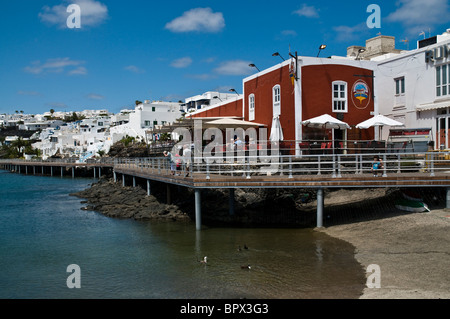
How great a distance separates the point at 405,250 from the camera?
1184 cm

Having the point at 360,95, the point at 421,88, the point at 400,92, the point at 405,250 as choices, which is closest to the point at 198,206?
the point at 405,250

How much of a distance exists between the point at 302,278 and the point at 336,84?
15.0 meters

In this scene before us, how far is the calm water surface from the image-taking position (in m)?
10.2

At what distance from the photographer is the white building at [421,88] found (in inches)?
816

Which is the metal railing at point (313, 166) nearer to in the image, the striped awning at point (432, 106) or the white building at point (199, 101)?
the striped awning at point (432, 106)

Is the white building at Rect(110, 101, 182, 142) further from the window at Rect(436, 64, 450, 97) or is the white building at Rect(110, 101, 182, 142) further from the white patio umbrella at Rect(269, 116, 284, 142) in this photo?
the window at Rect(436, 64, 450, 97)

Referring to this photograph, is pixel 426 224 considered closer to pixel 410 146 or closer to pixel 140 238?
pixel 410 146

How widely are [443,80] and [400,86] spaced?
9.30ft

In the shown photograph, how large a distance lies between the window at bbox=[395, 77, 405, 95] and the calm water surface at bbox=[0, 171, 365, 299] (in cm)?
1264

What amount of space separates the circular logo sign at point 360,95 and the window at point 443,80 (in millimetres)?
3739

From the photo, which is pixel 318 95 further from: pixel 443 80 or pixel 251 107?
pixel 443 80
